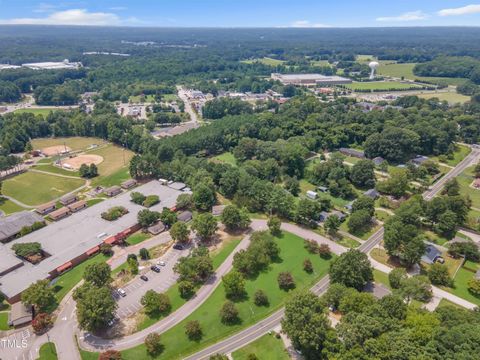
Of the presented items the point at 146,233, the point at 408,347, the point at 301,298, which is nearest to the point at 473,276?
the point at 408,347

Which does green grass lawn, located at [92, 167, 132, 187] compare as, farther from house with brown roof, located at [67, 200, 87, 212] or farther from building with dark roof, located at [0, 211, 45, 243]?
building with dark roof, located at [0, 211, 45, 243]

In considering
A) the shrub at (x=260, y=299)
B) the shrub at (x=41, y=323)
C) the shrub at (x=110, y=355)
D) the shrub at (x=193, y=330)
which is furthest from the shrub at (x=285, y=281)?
the shrub at (x=41, y=323)

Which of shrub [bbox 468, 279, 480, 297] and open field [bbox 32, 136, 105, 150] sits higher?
shrub [bbox 468, 279, 480, 297]

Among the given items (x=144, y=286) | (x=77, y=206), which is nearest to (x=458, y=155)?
(x=144, y=286)

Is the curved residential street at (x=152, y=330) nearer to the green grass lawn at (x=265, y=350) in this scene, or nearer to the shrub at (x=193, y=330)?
the green grass lawn at (x=265, y=350)

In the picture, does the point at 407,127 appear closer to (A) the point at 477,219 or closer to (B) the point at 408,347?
(A) the point at 477,219

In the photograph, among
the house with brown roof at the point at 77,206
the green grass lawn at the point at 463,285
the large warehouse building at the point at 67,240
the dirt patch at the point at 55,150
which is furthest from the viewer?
the dirt patch at the point at 55,150

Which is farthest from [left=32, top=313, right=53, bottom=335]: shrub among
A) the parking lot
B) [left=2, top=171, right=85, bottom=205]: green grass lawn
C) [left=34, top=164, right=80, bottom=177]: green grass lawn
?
[left=34, top=164, right=80, bottom=177]: green grass lawn

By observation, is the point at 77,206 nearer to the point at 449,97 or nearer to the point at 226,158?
the point at 226,158
